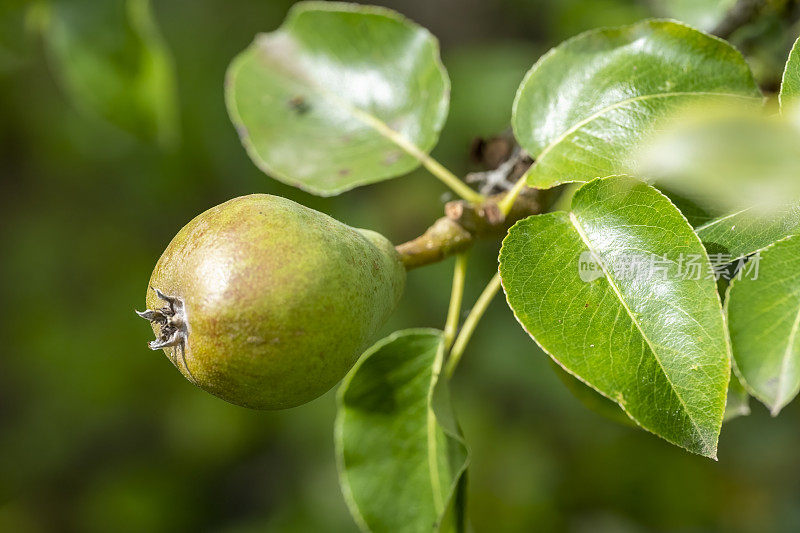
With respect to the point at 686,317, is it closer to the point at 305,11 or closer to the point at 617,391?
the point at 617,391

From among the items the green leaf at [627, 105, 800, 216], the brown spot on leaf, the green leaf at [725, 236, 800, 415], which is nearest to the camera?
the green leaf at [627, 105, 800, 216]

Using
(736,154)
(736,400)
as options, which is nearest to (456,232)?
(736,400)

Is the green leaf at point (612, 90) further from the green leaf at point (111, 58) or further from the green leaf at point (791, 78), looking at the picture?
the green leaf at point (111, 58)

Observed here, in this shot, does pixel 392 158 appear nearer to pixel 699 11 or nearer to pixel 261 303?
pixel 261 303

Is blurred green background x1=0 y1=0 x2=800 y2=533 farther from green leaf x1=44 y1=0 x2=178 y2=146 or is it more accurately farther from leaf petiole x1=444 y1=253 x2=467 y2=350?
leaf petiole x1=444 y1=253 x2=467 y2=350

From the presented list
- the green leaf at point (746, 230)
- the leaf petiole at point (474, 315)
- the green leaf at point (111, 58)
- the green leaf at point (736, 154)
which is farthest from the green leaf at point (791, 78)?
the green leaf at point (111, 58)

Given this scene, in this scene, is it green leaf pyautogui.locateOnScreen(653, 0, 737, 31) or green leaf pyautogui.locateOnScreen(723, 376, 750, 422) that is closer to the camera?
green leaf pyautogui.locateOnScreen(723, 376, 750, 422)

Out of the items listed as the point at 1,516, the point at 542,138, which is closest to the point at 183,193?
the point at 1,516

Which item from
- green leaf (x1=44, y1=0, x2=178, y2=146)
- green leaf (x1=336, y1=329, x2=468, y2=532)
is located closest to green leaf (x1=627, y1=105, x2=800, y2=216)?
green leaf (x1=336, y1=329, x2=468, y2=532)
